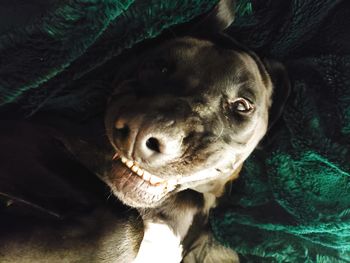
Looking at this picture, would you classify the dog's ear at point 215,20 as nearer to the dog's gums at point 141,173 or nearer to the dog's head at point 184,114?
the dog's head at point 184,114

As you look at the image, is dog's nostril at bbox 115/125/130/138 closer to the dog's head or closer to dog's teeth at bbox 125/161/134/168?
the dog's head

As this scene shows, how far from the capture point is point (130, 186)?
1205 millimetres

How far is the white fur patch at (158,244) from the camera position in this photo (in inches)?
55.0

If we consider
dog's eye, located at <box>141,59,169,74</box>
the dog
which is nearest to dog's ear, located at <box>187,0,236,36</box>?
the dog

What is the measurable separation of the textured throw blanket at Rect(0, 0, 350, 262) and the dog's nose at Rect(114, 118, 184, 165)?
233 millimetres

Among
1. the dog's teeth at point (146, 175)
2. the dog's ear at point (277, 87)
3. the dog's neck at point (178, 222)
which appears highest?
the dog's teeth at point (146, 175)

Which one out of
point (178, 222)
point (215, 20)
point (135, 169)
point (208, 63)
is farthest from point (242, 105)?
point (178, 222)

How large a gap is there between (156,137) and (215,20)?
48 centimetres

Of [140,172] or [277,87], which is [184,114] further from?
[277,87]

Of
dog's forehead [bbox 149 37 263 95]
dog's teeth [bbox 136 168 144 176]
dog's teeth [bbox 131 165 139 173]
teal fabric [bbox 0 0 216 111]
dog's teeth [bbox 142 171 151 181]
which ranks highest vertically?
teal fabric [bbox 0 0 216 111]

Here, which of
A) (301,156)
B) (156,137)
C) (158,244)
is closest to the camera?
(156,137)

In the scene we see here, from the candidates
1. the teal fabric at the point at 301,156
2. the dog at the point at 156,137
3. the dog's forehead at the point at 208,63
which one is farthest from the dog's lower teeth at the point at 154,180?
the teal fabric at the point at 301,156

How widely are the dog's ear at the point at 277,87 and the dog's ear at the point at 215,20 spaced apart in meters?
0.22

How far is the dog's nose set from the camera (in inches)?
39.3
